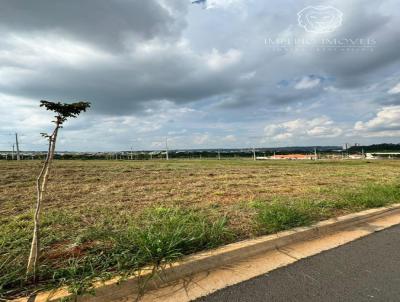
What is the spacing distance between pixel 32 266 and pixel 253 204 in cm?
399

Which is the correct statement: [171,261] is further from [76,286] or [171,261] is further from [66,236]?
[66,236]

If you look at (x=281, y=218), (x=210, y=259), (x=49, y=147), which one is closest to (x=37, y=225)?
(x=49, y=147)

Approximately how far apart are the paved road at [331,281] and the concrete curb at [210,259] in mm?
429

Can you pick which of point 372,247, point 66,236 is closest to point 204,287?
point 66,236

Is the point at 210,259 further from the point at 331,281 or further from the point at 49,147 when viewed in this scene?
the point at 49,147

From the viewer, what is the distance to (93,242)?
11.6ft

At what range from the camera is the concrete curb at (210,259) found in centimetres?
249

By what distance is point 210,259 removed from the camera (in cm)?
315

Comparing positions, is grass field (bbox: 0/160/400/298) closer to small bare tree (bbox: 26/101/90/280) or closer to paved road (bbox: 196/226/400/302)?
small bare tree (bbox: 26/101/90/280)

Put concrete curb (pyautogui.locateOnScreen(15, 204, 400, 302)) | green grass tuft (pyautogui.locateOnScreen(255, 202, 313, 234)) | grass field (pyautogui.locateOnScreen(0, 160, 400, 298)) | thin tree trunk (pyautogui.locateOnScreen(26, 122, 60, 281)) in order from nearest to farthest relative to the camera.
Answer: concrete curb (pyautogui.locateOnScreen(15, 204, 400, 302))
thin tree trunk (pyautogui.locateOnScreen(26, 122, 60, 281))
grass field (pyautogui.locateOnScreen(0, 160, 400, 298))
green grass tuft (pyautogui.locateOnScreen(255, 202, 313, 234))

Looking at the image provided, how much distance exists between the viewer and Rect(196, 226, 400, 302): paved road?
257 cm

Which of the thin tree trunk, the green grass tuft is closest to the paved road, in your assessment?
the green grass tuft

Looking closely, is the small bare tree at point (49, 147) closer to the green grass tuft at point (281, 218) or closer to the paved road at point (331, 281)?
the paved road at point (331, 281)

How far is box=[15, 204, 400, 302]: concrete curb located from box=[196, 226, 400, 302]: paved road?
43cm
